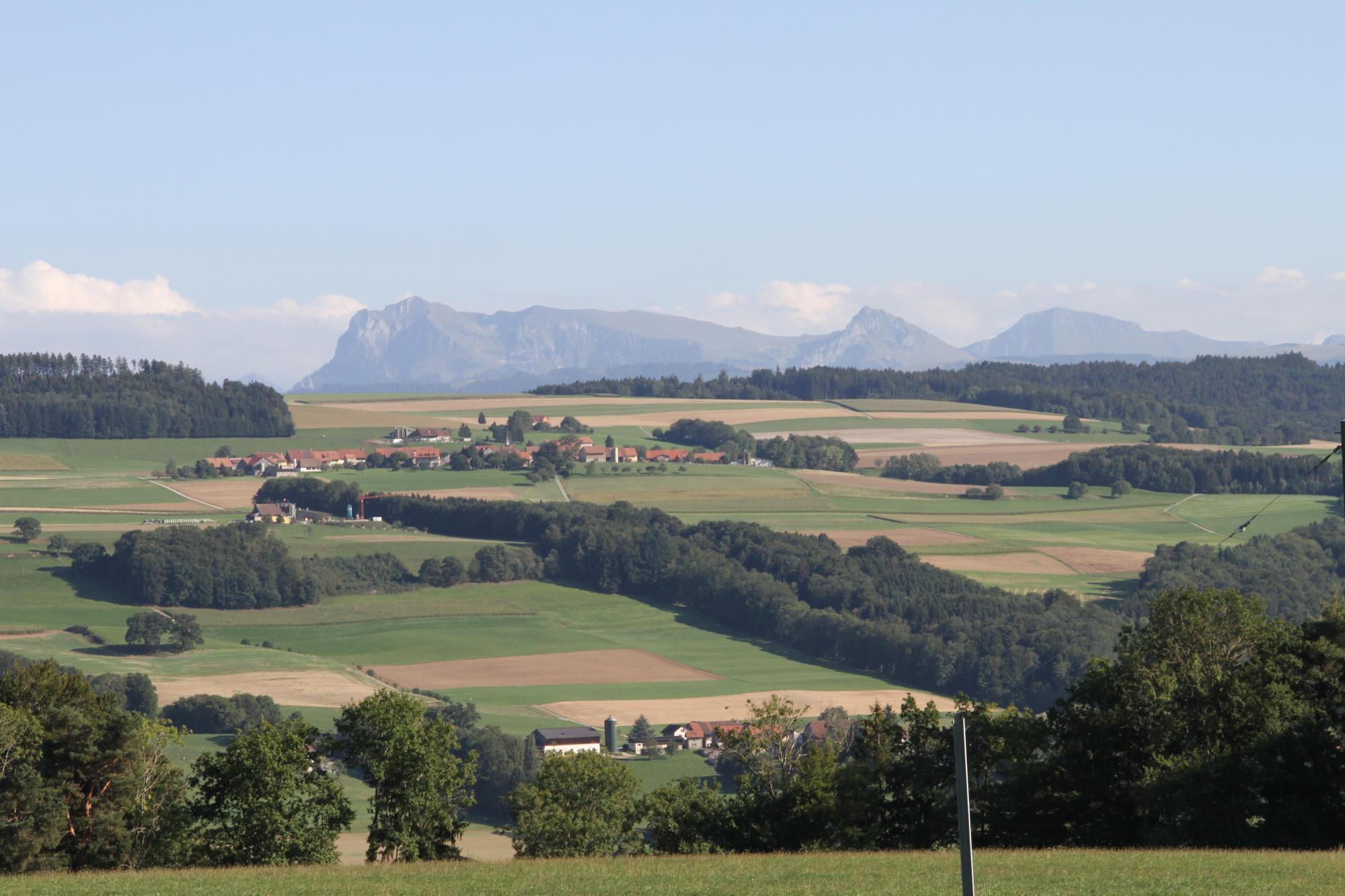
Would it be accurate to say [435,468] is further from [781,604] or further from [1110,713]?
[1110,713]

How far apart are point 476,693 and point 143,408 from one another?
365 ft

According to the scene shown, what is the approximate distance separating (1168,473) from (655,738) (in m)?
99.7

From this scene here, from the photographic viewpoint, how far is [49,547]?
123 meters

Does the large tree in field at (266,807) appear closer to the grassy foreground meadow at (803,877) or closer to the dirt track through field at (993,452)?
the grassy foreground meadow at (803,877)

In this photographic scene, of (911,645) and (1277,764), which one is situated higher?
(1277,764)

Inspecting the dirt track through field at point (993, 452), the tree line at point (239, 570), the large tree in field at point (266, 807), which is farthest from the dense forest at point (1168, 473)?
the large tree in field at point (266, 807)

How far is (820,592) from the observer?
11900 centimetres

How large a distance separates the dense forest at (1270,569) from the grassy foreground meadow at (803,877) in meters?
81.3

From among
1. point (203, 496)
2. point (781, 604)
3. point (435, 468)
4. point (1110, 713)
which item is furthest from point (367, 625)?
point (1110, 713)

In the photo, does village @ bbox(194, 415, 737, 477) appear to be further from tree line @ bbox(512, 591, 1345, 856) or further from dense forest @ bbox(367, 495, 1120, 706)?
tree line @ bbox(512, 591, 1345, 856)

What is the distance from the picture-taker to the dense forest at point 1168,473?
160 meters

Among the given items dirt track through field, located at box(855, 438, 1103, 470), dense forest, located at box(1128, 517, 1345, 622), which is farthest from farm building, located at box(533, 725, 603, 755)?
dirt track through field, located at box(855, 438, 1103, 470)

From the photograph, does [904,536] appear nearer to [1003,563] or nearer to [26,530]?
[1003,563]

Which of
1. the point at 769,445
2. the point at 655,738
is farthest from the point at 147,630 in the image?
the point at 769,445
